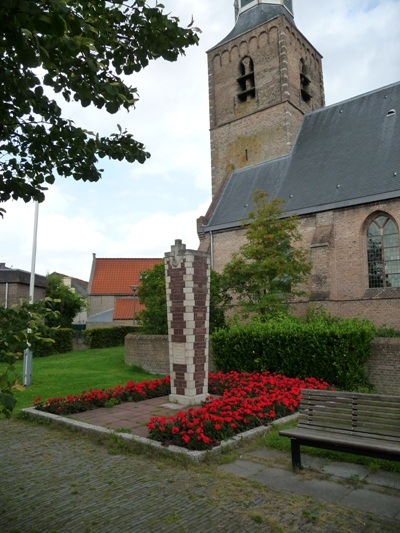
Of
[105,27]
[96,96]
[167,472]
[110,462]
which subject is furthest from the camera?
[110,462]

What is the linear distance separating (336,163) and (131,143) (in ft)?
70.5

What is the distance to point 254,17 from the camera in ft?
104

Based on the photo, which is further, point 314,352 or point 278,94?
point 278,94

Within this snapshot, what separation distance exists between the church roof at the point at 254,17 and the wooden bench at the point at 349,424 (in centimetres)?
3022

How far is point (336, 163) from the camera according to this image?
23641 mm

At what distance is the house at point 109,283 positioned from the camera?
152 feet

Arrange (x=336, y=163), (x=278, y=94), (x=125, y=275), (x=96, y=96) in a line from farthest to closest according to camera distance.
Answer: (x=125, y=275) < (x=278, y=94) < (x=336, y=163) < (x=96, y=96)

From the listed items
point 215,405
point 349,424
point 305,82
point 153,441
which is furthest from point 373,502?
point 305,82

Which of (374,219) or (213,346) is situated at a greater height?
(374,219)

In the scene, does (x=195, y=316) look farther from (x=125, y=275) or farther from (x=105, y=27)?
(x=125, y=275)

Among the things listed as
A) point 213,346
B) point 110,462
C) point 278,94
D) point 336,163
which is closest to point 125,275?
point 278,94

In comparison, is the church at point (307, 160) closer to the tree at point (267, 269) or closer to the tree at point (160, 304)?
the tree at point (267, 269)

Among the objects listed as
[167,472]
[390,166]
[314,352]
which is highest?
[390,166]

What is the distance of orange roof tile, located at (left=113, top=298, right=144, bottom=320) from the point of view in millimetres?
42438
